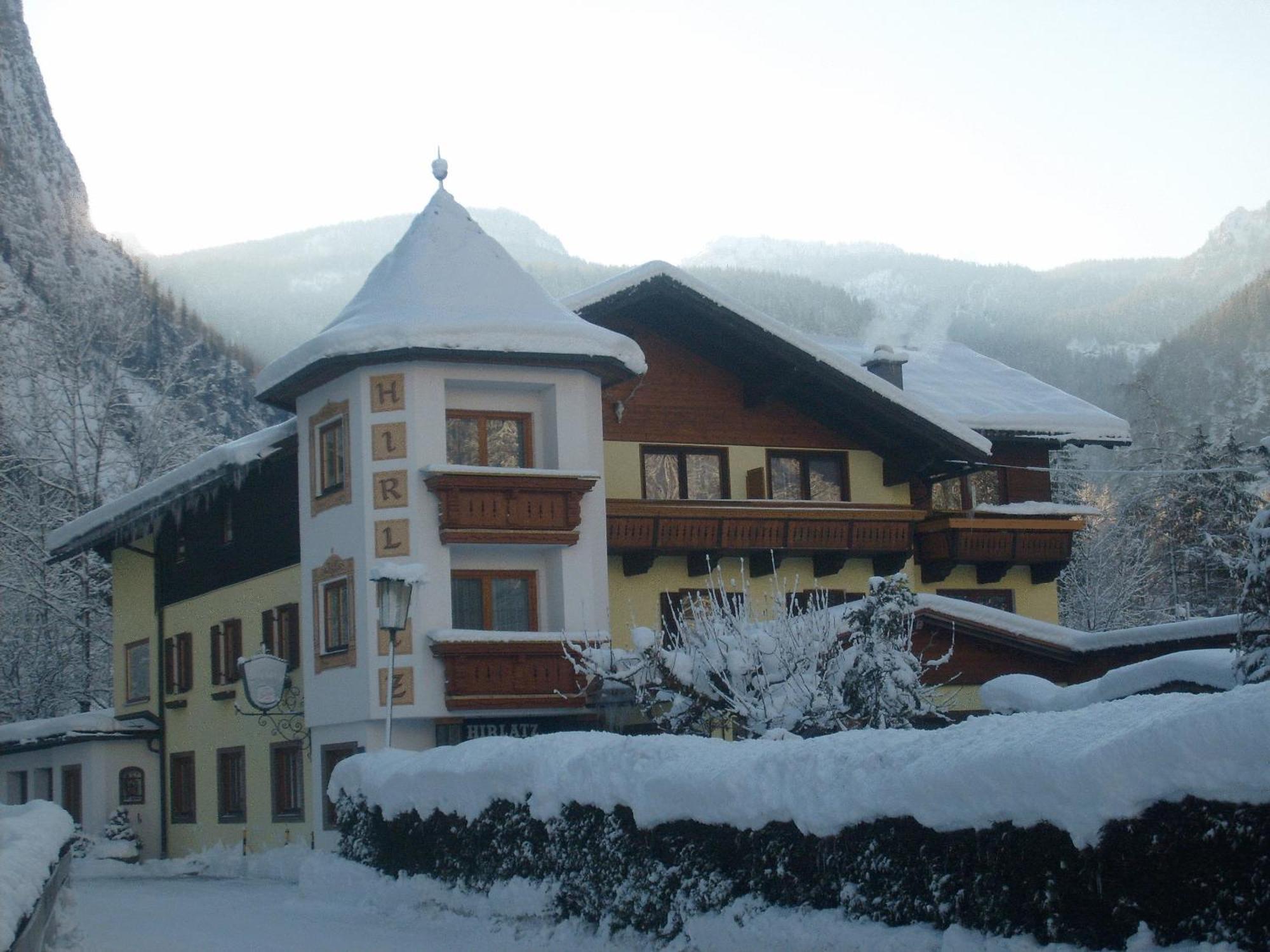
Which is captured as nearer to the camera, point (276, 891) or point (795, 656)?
point (795, 656)

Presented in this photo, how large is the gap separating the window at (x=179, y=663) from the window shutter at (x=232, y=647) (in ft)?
6.58

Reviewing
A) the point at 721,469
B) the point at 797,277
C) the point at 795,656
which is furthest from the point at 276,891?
the point at 797,277

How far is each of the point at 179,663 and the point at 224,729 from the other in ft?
9.12

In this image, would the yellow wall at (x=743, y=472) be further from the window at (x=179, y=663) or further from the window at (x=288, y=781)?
the window at (x=179, y=663)

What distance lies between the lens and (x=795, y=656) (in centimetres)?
2064

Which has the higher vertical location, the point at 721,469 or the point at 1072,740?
the point at 721,469

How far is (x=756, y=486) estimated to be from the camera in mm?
29359

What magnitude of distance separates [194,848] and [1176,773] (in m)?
26.9

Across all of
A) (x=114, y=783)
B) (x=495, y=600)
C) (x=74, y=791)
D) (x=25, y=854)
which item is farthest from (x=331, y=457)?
(x=25, y=854)

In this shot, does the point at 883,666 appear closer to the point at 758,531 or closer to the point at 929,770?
the point at 758,531

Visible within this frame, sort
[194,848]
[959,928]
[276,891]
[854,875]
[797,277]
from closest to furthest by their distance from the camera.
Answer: [959,928], [854,875], [276,891], [194,848], [797,277]

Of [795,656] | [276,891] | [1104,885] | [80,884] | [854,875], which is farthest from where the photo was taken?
[80,884]

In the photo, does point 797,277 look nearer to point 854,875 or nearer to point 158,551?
point 158,551

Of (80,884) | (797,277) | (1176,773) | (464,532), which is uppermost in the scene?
(797,277)
